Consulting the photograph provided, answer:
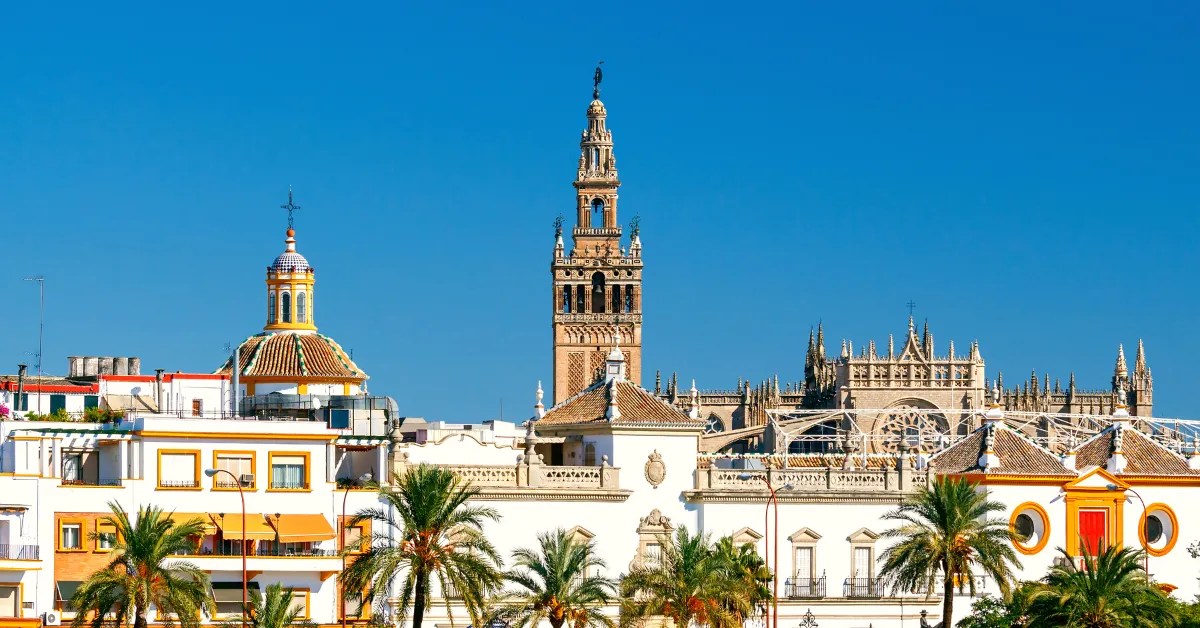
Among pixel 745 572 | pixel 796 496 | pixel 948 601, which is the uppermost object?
pixel 796 496

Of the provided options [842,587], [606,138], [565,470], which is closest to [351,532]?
[565,470]

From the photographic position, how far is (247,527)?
72.4m

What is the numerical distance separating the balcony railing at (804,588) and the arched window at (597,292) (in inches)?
3202

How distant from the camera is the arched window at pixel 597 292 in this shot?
527 ft

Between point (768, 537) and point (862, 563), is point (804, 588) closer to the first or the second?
point (768, 537)

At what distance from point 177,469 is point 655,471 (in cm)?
1514

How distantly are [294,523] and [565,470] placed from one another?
28.8 feet

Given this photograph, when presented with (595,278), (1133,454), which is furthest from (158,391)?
(595,278)

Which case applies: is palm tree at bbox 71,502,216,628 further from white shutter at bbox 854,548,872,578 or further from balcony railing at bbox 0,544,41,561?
white shutter at bbox 854,548,872,578

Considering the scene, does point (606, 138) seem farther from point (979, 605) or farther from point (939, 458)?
point (979, 605)

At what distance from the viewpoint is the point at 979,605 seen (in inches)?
2906

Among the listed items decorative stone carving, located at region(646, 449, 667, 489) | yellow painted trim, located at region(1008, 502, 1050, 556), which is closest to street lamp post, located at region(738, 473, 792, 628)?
decorative stone carving, located at region(646, 449, 667, 489)

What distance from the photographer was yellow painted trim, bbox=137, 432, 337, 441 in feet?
239

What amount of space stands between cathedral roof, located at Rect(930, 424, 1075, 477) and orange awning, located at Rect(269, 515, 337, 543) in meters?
22.5
